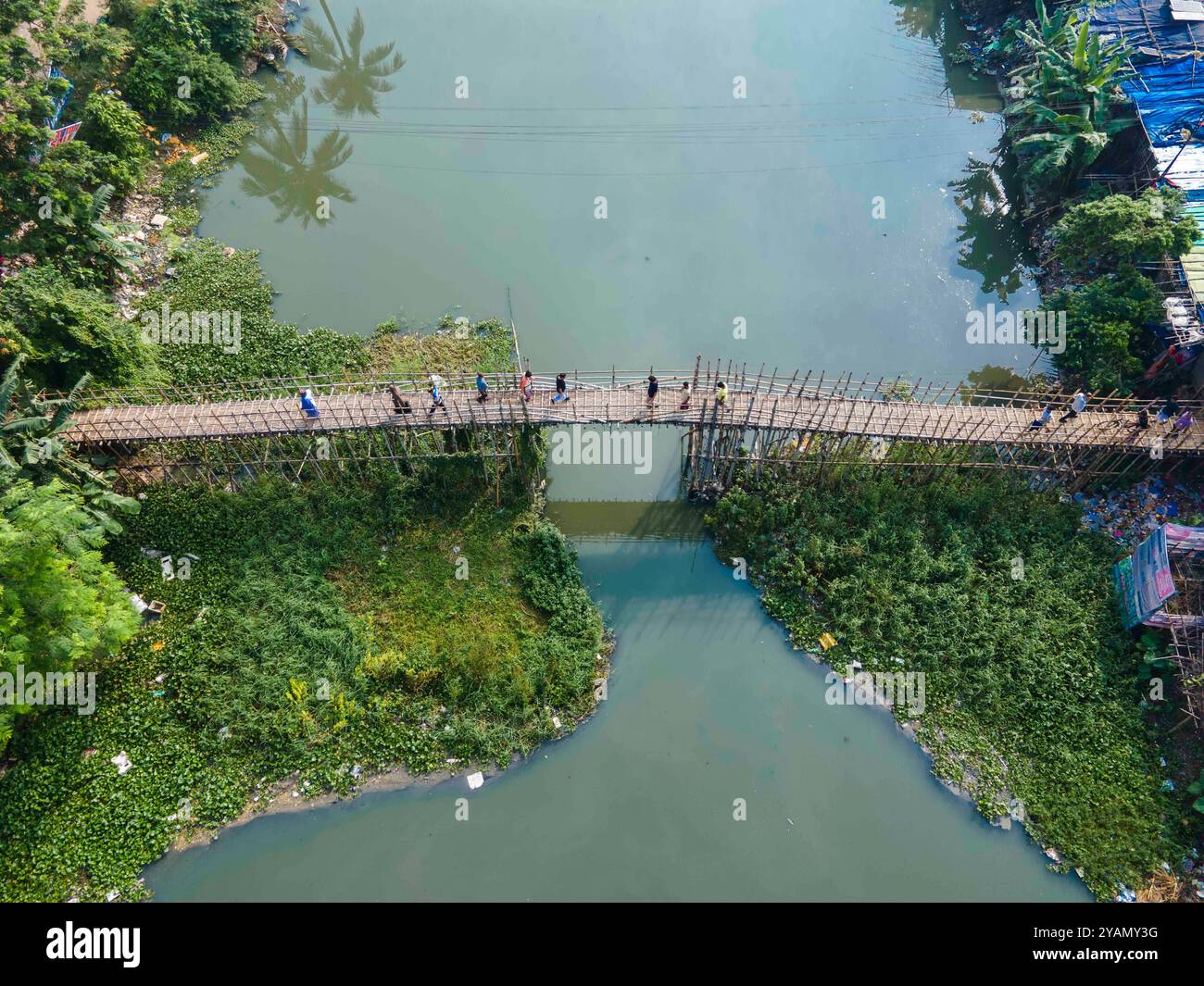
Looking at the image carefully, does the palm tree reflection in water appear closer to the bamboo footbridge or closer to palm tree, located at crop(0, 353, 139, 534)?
the bamboo footbridge

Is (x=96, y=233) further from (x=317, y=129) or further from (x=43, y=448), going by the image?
(x=317, y=129)

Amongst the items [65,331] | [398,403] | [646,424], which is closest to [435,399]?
[398,403]

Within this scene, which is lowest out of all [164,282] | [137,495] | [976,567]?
[976,567]

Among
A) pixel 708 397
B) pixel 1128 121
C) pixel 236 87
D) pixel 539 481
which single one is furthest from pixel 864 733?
pixel 236 87

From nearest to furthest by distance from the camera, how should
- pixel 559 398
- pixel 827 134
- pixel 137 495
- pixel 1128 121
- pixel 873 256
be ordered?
pixel 559 398, pixel 137 495, pixel 1128 121, pixel 873 256, pixel 827 134

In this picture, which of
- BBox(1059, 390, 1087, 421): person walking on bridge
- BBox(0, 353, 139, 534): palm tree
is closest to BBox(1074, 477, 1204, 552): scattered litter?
BBox(1059, 390, 1087, 421): person walking on bridge
